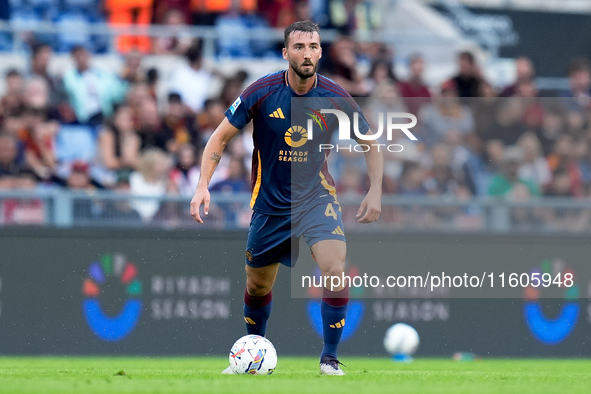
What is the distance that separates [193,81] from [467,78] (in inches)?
151

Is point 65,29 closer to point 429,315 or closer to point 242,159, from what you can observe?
point 242,159

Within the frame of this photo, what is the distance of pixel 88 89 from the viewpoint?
1334cm

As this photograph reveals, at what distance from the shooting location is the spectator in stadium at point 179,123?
13039 millimetres

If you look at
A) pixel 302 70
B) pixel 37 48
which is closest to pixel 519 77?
pixel 37 48

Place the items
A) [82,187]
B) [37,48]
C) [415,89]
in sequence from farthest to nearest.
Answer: [415,89] < [37,48] < [82,187]

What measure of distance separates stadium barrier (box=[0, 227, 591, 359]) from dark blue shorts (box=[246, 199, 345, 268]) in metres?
3.81

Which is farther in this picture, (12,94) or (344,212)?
(12,94)

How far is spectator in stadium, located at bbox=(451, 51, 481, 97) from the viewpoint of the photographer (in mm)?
14242

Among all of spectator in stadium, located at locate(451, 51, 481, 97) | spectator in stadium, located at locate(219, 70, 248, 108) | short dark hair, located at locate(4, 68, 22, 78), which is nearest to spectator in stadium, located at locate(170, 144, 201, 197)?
spectator in stadium, located at locate(219, 70, 248, 108)

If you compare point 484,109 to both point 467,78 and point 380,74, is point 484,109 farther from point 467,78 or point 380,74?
point 380,74

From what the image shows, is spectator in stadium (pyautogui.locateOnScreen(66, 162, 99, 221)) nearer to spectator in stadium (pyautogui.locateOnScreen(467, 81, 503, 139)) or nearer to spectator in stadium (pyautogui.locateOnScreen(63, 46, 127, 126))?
spectator in stadium (pyautogui.locateOnScreen(63, 46, 127, 126))

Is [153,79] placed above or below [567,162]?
above

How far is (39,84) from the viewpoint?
13.0m

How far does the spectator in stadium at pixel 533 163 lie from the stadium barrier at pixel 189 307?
1.23 meters
